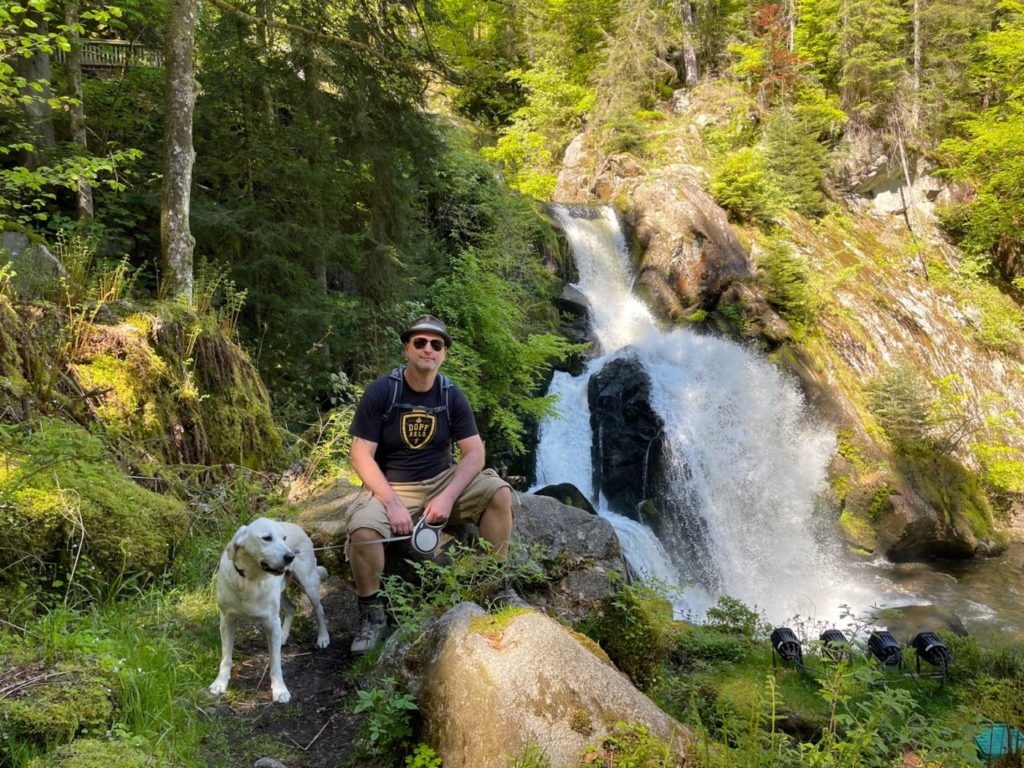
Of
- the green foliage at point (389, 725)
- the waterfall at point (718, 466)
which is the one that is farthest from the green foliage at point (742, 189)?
the green foliage at point (389, 725)

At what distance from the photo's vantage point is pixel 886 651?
4793 millimetres

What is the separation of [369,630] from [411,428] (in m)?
1.20

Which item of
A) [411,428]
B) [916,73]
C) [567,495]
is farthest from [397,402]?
[916,73]

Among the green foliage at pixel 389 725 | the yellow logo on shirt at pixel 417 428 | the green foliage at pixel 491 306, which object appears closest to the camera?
the green foliage at pixel 389 725

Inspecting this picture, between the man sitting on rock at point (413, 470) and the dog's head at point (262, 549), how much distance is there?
638 mm

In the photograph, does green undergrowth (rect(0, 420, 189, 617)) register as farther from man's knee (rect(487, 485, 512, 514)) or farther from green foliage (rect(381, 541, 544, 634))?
man's knee (rect(487, 485, 512, 514))

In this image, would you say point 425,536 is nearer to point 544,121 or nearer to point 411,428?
point 411,428

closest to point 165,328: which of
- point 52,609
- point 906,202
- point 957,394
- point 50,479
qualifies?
point 50,479

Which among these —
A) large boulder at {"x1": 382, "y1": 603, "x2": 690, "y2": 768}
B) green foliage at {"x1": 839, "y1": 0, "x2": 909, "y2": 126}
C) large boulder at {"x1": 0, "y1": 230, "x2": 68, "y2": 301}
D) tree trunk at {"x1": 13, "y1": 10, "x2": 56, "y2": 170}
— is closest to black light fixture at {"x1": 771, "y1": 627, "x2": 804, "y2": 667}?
large boulder at {"x1": 382, "y1": 603, "x2": 690, "y2": 768}

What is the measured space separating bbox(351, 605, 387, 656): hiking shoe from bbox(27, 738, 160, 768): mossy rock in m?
1.39

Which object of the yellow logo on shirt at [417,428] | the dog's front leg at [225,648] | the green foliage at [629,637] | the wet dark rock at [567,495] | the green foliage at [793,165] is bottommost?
the wet dark rock at [567,495]

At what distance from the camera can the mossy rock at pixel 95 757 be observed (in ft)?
5.65

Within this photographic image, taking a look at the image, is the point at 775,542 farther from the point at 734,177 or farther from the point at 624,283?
the point at 734,177

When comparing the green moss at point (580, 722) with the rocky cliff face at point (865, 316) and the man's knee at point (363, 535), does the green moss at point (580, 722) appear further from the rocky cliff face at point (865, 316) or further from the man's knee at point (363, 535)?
the rocky cliff face at point (865, 316)
